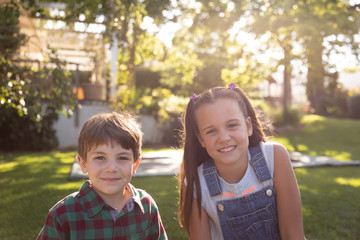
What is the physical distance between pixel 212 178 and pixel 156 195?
76.0 inches

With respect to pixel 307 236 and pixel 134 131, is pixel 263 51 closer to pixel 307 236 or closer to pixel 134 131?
pixel 307 236

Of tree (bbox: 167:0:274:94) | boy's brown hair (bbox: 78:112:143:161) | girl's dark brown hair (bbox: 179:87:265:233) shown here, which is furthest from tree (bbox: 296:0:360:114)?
boy's brown hair (bbox: 78:112:143:161)

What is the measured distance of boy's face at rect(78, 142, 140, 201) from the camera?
1.90m

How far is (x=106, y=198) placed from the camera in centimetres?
196

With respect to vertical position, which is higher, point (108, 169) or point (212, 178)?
point (108, 169)

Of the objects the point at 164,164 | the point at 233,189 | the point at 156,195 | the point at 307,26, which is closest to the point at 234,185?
the point at 233,189

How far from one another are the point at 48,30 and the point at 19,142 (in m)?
6.12

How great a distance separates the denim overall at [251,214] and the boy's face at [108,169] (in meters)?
0.61

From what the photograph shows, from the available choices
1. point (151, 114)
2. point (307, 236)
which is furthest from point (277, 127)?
point (307, 236)

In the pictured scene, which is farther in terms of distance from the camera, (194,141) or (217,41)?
(217,41)

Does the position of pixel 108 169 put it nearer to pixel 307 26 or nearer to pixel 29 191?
pixel 29 191

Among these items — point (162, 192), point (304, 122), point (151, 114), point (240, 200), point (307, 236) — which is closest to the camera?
point (240, 200)

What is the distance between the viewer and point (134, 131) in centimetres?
203

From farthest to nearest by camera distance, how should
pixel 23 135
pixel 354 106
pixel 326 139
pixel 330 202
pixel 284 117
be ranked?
pixel 354 106
pixel 284 117
pixel 326 139
pixel 23 135
pixel 330 202
